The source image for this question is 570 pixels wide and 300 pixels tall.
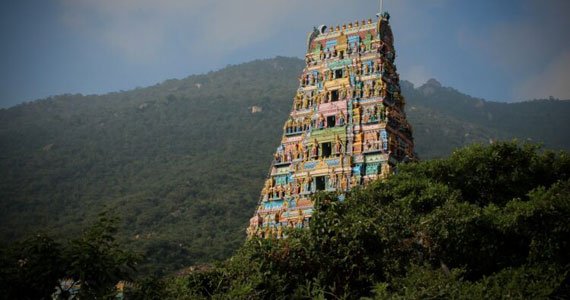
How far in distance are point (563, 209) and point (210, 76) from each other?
408 ft

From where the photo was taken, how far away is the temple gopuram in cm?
3406

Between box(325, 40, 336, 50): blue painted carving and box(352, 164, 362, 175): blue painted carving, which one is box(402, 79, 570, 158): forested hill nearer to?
box(325, 40, 336, 50): blue painted carving

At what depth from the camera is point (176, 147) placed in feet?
312

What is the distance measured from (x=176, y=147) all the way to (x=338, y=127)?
6163cm

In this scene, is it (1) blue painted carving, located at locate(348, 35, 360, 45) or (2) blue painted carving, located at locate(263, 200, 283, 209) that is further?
(1) blue painted carving, located at locate(348, 35, 360, 45)

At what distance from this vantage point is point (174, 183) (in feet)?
256

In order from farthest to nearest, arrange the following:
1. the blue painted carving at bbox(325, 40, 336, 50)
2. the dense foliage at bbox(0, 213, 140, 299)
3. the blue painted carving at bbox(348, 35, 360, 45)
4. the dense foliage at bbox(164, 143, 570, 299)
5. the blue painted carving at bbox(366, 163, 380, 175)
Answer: the blue painted carving at bbox(325, 40, 336, 50), the blue painted carving at bbox(348, 35, 360, 45), the blue painted carving at bbox(366, 163, 380, 175), the dense foliage at bbox(164, 143, 570, 299), the dense foliage at bbox(0, 213, 140, 299)

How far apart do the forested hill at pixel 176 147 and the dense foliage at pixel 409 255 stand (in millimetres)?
31381

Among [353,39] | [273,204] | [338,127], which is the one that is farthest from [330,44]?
[273,204]

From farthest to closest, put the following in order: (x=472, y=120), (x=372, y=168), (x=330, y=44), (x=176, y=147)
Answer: (x=472, y=120)
(x=176, y=147)
(x=330, y=44)
(x=372, y=168)

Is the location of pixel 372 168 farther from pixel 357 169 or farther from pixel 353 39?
pixel 353 39

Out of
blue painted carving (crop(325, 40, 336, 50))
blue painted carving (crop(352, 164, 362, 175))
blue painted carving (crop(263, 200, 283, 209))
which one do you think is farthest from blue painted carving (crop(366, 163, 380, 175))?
blue painted carving (crop(325, 40, 336, 50))

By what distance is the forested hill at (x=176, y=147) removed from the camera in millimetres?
66562

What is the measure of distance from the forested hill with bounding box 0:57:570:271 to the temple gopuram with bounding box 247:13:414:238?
66.7ft
